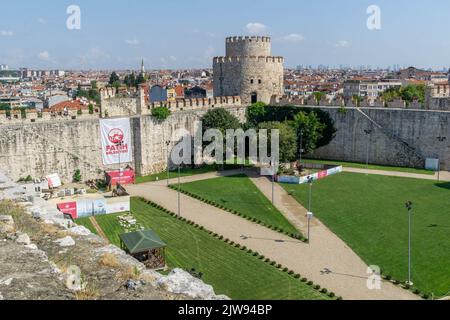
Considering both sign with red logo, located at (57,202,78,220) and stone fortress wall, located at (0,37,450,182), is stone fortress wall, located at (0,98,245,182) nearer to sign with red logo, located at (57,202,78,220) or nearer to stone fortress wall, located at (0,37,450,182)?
stone fortress wall, located at (0,37,450,182)

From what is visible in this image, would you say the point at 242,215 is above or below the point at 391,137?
below

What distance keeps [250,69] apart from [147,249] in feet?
77.4

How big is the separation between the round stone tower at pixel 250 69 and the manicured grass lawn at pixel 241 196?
987cm

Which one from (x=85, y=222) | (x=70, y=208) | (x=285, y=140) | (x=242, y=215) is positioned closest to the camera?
(x=85, y=222)

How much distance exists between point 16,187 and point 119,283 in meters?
9.72

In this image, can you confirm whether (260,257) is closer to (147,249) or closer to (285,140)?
(147,249)

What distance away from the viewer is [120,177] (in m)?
28.5

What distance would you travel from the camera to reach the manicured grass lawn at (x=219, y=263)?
14445 millimetres

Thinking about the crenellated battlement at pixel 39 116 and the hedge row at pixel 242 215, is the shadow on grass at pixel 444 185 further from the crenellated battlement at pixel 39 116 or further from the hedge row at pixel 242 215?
the crenellated battlement at pixel 39 116

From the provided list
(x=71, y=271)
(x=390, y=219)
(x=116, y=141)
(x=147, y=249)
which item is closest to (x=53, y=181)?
(x=116, y=141)

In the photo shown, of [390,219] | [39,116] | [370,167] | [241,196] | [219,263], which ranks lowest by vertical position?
[219,263]

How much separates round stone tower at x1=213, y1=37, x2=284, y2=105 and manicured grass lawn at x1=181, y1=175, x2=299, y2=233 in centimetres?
987
